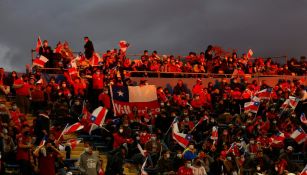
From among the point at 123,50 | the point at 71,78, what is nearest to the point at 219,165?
the point at 71,78

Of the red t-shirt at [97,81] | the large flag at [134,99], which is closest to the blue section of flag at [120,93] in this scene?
the large flag at [134,99]

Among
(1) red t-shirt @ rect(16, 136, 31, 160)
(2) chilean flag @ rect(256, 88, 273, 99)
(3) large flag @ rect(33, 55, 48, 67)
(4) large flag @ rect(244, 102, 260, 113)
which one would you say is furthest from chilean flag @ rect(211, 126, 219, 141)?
(1) red t-shirt @ rect(16, 136, 31, 160)

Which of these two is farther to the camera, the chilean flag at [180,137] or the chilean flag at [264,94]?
the chilean flag at [264,94]

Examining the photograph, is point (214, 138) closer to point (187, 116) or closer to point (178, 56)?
point (187, 116)

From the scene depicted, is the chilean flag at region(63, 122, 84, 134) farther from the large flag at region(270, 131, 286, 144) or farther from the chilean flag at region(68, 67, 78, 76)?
the large flag at region(270, 131, 286, 144)

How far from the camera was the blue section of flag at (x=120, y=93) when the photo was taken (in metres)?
30.6

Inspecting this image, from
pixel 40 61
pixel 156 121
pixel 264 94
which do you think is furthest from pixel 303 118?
pixel 40 61

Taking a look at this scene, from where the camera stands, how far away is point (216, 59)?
38.1 m

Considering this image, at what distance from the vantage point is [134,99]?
104ft

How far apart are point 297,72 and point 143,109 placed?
38.4 ft

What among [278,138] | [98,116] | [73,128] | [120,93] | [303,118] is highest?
[120,93]

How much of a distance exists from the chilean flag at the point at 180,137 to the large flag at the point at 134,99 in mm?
2308

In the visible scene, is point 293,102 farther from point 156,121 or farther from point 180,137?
point 180,137

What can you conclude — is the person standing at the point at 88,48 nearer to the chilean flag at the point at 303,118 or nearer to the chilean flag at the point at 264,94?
the chilean flag at the point at 264,94
